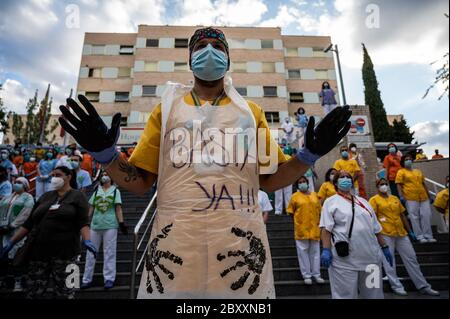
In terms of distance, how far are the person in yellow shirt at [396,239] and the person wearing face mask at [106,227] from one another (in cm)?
497

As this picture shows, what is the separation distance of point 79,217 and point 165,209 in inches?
119

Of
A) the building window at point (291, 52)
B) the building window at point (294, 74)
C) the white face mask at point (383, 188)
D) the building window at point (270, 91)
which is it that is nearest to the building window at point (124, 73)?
the building window at point (270, 91)

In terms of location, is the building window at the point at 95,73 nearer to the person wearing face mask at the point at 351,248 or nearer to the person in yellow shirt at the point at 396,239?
the person in yellow shirt at the point at 396,239

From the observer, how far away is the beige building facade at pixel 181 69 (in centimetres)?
2752

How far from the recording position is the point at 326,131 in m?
1.59

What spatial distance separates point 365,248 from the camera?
3873mm

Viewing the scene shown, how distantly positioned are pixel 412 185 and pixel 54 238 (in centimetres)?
750

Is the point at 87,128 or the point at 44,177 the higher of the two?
the point at 44,177

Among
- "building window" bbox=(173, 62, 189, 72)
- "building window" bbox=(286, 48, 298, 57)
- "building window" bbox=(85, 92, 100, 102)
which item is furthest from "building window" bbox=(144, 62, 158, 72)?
"building window" bbox=(286, 48, 298, 57)

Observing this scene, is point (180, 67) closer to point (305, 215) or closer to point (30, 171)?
point (30, 171)

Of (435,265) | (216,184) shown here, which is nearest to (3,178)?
(216,184)

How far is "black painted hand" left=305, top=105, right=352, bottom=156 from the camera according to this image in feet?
5.17

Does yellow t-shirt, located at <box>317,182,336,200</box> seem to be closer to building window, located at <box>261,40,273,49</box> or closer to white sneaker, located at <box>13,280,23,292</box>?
white sneaker, located at <box>13,280,23,292</box>

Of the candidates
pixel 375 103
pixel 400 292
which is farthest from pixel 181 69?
pixel 400 292
